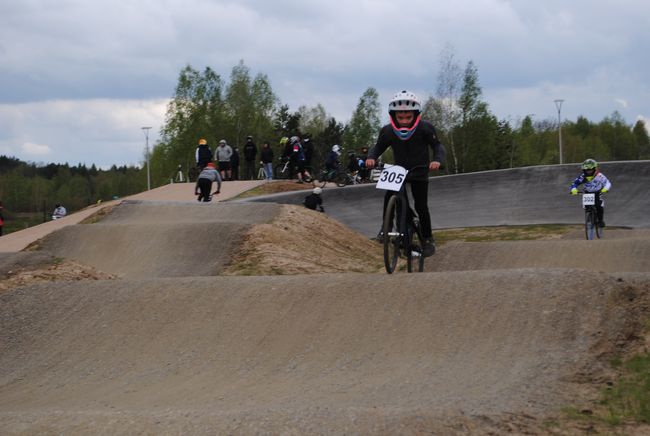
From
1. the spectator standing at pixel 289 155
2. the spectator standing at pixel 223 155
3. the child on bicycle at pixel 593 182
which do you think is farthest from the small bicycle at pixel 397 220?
the spectator standing at pixel 223 155

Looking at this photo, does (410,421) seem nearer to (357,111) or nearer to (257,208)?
(257,208)

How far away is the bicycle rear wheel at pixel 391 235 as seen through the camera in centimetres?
1038

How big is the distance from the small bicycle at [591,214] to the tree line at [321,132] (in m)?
13.6

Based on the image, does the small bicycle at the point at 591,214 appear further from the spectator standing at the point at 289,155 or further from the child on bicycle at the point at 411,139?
A: the spectator standing at the point at 289,155

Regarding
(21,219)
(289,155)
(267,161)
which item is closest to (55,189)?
(21,219)

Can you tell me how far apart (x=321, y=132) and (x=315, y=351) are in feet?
305

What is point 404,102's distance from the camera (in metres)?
10.8

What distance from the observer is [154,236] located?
68.8 feet

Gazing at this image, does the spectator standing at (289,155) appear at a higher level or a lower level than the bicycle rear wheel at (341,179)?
higher

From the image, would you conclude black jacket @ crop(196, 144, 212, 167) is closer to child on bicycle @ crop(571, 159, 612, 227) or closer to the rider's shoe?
child on bicycle @ crop(571, 159, 612, 227)

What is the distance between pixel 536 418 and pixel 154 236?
15882 millimetres

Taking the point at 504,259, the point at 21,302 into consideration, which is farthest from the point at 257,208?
the point at 21,302

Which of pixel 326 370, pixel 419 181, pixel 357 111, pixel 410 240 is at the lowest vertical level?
pixel 326 370

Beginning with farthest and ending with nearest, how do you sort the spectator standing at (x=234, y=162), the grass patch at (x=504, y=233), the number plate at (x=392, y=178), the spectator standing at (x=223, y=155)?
the spectator standing at (x=234, y=162), the spectator standing at (x=223, y=155), the grass patch at (x=504, y=233), the number plate at (x=392, y=178)
